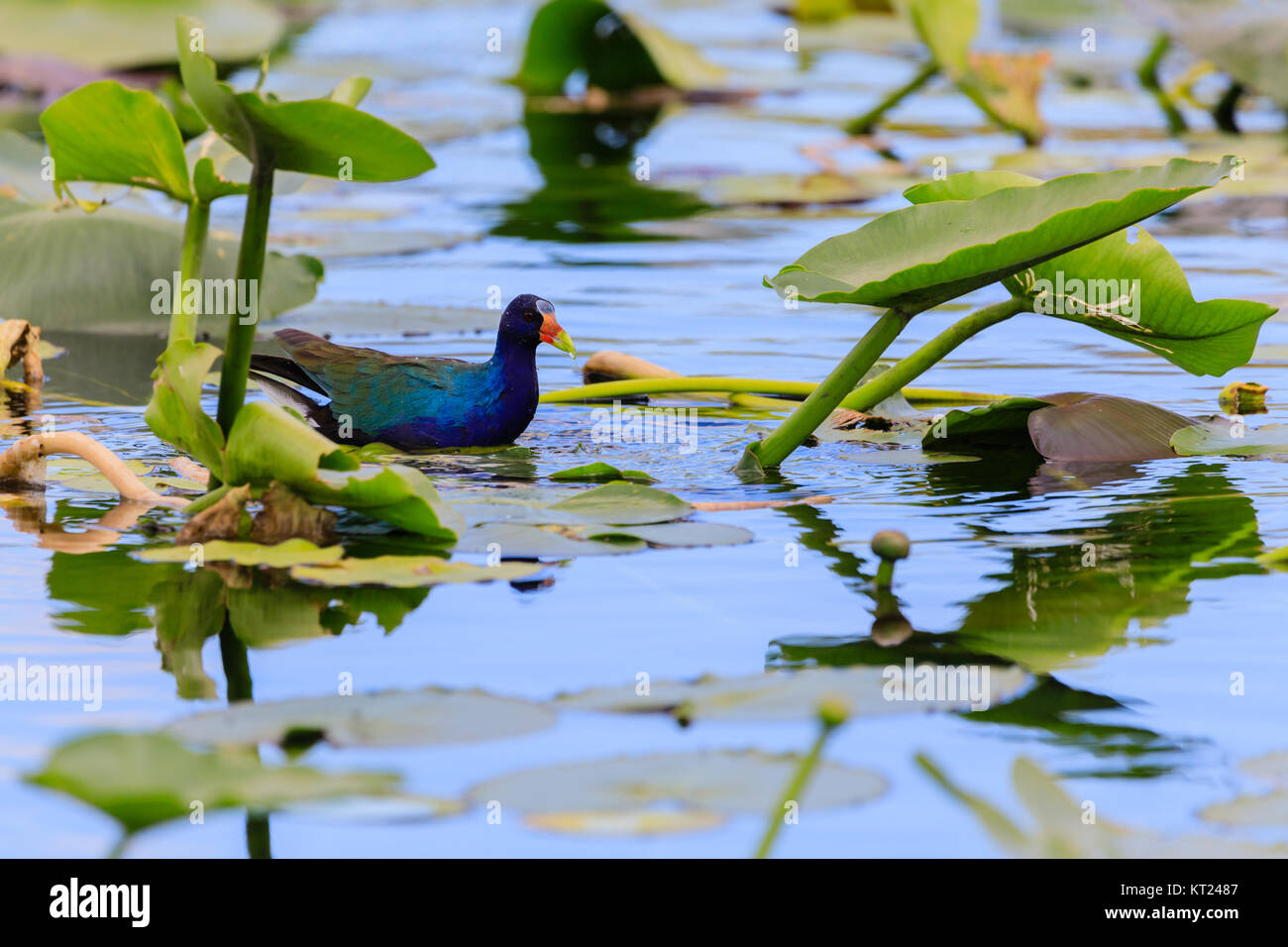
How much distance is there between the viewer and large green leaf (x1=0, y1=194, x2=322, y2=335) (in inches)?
242

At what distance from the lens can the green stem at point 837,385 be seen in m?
3.91

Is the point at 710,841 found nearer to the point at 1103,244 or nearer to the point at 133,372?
the point at 1103,244

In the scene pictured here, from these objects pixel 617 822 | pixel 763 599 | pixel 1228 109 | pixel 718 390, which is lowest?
pixel 617 822

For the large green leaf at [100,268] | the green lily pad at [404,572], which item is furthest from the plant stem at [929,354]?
the large green leaf at [100,268]

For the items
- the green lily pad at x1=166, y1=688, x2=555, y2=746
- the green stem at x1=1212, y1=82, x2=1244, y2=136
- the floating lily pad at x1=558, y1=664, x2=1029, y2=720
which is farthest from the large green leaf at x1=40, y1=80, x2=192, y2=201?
the green stem at x1=1212, y1=82, x2=1244, y2=136

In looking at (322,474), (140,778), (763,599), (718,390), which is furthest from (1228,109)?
(140,778)

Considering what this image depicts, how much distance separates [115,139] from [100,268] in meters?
2.90

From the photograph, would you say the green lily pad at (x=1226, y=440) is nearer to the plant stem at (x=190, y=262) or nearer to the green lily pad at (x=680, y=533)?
A: the green lily pad at (x=680, y=533)

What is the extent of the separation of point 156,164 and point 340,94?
0.43 meters

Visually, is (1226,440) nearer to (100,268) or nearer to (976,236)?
(976,236)

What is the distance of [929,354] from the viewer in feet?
13.8

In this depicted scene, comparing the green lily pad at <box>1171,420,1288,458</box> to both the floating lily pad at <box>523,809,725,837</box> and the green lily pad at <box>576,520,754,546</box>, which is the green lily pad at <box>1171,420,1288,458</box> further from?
the floating lily pad at <box>523,809,725,837</box>

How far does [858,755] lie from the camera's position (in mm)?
2682
